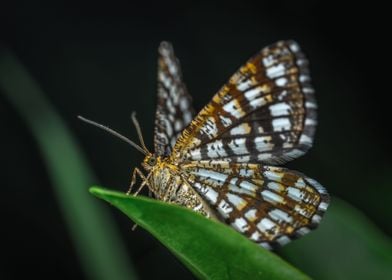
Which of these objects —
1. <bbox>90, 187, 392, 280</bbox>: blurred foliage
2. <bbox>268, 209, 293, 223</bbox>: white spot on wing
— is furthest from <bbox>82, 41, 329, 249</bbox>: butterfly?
<bbox>90, 187, 392, 280</bbox>: blurred foliage

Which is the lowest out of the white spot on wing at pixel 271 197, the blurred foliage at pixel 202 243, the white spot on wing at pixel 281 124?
the white spot on wing at pixel 271 197

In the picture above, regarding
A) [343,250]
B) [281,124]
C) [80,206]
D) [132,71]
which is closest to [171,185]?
[281,124]

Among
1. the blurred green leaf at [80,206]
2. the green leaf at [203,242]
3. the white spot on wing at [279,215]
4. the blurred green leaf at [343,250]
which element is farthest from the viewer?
the blurred green leaf at [80,206]

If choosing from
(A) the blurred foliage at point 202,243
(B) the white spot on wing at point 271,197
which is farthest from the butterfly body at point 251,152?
(A) the blurred foliage at point 202,243

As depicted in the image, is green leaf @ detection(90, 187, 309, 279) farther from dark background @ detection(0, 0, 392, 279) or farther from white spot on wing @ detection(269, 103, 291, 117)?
dark background @ detection(0, 0, 392, 279)

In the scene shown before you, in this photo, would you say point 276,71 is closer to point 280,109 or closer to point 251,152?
point 280,109

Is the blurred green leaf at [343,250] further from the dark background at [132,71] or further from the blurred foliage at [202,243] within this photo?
the dark background at [132,71]
